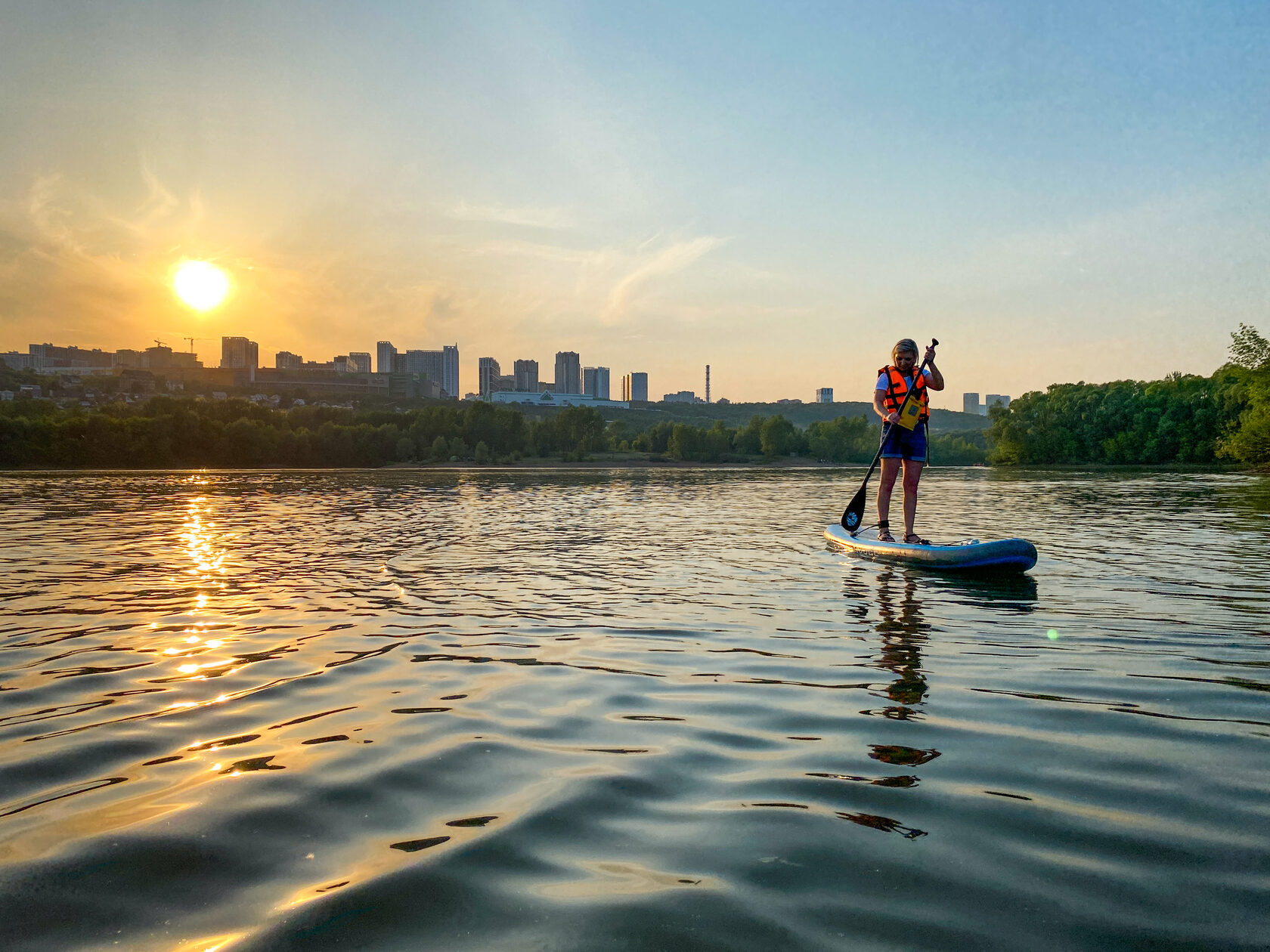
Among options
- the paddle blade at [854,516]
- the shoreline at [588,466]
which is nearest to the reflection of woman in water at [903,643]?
the paddle blade at [854,516]

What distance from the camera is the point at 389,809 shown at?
12.4 feet

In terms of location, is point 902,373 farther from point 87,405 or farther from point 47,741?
point 87,405

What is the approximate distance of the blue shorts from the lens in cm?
1333

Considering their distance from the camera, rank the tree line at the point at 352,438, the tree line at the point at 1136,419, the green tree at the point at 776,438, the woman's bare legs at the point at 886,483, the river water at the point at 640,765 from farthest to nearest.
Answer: the green tree at the point at 776,438, the tree line at the point at 352,438, the tree line at the point at 1136,419, the woman's bare legs at the point at 886,483, the river water at the point at 640,765

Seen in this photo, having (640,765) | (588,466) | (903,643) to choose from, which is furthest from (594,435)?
(640,765)

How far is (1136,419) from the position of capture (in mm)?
110188

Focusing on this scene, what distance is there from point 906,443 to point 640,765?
1017cm

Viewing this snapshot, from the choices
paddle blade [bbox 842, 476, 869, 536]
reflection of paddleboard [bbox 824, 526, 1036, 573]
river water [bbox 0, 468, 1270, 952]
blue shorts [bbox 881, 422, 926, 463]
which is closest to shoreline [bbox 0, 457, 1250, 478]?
paddle blade [bbox 842, 476, 869, 536]

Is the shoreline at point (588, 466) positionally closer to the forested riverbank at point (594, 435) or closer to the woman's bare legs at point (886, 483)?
the forested riverbank at point (594, 435)

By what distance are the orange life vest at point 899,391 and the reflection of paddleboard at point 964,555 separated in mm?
2086

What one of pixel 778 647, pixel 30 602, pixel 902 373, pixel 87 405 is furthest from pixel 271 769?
pixel 87 405

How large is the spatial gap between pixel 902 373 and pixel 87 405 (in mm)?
190134

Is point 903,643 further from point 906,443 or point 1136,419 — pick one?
point 1136,419

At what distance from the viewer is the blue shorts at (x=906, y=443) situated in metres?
13.3
